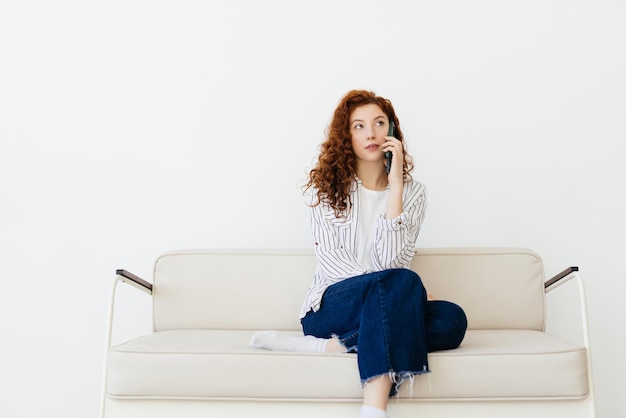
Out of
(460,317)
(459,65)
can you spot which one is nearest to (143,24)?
(459,65)

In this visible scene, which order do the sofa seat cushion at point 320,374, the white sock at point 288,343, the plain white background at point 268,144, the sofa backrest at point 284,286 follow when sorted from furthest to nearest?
the plain white background at point 268,144
the sofa backrest at point 284,286
the white sock at point 288,343
the sofa seat cushion at point 320,374

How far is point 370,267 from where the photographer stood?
105 inches

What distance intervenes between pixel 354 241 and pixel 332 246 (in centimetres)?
9

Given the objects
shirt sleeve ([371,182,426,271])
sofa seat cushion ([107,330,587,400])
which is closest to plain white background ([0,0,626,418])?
shirt sleeve ([371,182,426,271])

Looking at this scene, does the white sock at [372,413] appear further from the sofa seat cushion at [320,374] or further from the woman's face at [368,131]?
the woman's face at [368,131]

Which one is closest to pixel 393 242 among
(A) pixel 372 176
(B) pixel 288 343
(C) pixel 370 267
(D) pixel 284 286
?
(C) pixel 370 267

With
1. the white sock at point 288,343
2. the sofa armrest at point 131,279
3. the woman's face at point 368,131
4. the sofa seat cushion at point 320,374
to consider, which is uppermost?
the woman's face at point 368,131

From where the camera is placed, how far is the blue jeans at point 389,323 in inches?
85.6

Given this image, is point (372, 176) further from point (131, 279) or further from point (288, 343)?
point (131, 279)

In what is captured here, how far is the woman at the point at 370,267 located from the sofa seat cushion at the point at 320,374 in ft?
0.27

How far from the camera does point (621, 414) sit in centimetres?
330

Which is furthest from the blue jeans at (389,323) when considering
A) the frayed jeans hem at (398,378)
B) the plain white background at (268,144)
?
the plain white background at (268,144)

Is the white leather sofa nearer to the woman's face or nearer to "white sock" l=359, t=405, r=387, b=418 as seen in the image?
"white sock" l=359, t=405, r=387, b=418

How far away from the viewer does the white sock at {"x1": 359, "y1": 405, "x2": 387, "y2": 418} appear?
213cm
